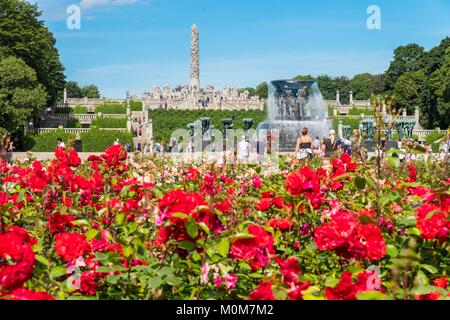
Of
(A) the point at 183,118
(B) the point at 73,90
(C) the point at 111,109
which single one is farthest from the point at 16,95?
(B) the point at 73,90

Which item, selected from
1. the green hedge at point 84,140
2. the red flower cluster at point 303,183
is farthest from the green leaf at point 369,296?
the green hedge at point 84,140

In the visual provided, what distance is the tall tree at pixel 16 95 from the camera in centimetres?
3728

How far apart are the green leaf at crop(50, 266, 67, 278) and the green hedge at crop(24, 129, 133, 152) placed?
39.3 meters

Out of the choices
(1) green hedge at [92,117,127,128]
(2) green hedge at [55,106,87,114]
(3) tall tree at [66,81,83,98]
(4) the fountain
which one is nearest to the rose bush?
(4) the fountain

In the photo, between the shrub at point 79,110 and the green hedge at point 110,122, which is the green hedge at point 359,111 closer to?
the green hedge at point 110,122

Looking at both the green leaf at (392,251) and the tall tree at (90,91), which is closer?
the green leaf at (392,251)

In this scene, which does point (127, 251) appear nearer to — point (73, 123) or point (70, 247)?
point (70, 247)

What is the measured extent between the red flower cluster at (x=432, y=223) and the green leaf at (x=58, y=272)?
1.79 m

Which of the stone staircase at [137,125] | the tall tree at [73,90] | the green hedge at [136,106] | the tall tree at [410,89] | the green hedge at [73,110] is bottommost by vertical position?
the stone staircase at [137,125]

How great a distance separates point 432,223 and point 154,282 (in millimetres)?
1399

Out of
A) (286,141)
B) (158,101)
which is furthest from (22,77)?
(158,101)

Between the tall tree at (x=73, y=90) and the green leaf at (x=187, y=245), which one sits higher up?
the tall tree at (x=73, y=90)

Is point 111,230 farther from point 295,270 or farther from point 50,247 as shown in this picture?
point 295,270

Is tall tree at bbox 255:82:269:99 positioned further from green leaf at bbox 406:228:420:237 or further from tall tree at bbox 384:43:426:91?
green leaf at bbox 406:228:420:237
